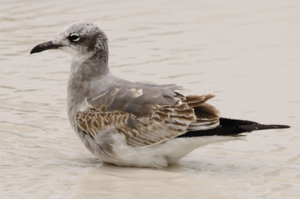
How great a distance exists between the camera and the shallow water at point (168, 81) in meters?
7.58

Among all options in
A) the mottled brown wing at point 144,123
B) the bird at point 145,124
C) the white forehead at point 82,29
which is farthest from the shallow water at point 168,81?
the white forehead at point 82,29

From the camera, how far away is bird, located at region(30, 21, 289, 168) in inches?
312

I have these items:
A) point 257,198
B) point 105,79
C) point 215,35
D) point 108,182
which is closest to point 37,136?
point 105,79

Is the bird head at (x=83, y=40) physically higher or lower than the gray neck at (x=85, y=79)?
higher

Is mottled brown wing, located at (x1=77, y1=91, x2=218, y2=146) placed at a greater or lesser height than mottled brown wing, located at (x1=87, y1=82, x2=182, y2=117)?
lesser

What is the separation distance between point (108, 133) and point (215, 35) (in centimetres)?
576

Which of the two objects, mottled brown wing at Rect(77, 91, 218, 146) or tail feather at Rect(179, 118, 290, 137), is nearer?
tail feather at Rect(179, 118, 290, 137)

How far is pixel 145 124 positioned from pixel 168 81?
3301 millimetres

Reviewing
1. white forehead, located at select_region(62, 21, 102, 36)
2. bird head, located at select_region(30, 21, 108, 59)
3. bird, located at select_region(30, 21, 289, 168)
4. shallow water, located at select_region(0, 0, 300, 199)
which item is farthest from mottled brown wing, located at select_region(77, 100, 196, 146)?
white forehead, located at select_region(62, 21, 102, 36)

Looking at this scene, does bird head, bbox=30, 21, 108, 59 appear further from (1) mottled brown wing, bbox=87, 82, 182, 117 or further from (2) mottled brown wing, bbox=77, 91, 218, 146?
(2) mottled brown wing, bbox=77, 91, 218, 146

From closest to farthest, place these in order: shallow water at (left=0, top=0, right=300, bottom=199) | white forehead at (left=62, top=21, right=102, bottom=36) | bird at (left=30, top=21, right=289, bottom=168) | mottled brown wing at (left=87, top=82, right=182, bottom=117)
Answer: shallow water at (left=0, top=0, right=300, bottom=199) < bird at (left=30, top=21, right=289, bottom=168) < mottled brown wing at (left=87, top=82, right=182, bottom=117) < white forehead at (left=62, top=21, right=102, bottom=36)

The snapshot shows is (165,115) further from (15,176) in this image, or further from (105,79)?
(15,176)

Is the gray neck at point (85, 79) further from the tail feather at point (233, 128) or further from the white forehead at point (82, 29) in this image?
the tail feather at point (233, 128)

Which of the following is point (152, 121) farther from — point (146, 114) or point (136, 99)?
point (136, 99)
